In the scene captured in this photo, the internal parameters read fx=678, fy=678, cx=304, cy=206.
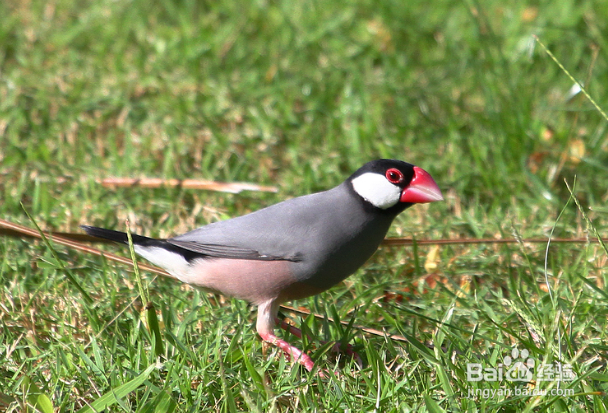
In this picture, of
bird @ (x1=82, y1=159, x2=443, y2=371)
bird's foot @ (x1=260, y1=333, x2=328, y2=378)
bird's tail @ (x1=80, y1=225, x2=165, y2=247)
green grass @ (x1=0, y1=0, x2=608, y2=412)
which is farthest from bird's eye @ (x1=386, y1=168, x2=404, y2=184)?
bird's tail @ (x1=80, y1=225, x2=165, y2=247)

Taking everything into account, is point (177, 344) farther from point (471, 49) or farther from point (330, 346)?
point (471, 49)

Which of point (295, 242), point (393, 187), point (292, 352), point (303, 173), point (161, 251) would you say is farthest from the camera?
point (303, 173)

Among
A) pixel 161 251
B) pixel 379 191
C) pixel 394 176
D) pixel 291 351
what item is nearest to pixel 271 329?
pixel 291 351

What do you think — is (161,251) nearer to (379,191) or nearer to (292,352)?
(292,352)

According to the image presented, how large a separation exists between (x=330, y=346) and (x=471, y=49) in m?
3.29

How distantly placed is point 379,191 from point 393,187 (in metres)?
0.07

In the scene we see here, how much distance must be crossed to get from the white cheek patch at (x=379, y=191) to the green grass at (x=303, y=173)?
0.46 metres

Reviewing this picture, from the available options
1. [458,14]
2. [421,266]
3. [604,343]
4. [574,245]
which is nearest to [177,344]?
[421,266]

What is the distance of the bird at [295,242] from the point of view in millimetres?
3047

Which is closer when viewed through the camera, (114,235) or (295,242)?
(295,242)

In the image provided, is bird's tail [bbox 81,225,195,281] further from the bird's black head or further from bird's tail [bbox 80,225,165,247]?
the bird's black head

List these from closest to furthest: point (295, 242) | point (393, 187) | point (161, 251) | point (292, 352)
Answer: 1. point (292, 352)
2. point (295, 242)
3. point (393, 187)
4. point (161, 251)

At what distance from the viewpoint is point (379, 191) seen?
3.17 m

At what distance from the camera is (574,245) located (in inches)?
145
